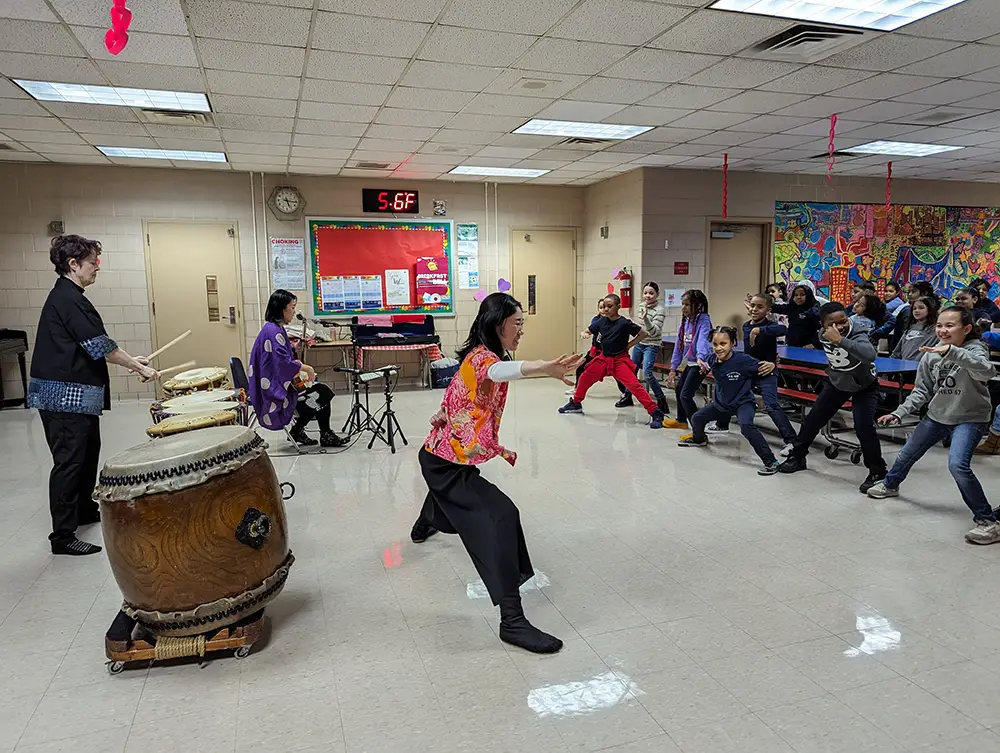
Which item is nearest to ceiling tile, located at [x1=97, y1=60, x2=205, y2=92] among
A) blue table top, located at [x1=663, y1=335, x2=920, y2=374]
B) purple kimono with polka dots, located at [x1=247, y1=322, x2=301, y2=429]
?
purple kimono with polka dots, located at [x1=247, y1=322, x2=301, y2=429]

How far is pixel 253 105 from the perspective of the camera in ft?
16.8

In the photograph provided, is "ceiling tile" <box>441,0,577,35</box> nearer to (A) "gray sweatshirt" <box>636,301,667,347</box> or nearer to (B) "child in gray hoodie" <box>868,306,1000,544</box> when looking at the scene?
(B) "child in gray hoodie" <box>868,306,1000,544</box>

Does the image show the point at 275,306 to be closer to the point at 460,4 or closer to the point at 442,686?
the point at 460,4

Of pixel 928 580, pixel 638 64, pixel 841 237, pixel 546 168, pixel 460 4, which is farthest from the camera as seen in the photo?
pixel 841 237

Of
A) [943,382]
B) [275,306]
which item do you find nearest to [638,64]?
[943,382]

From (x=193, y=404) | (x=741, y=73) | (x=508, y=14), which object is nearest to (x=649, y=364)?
(x=741, y=73)

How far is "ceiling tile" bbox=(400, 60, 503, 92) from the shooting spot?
4.33 metres

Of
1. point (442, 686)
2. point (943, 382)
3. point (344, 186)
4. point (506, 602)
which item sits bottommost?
point (442, 686)

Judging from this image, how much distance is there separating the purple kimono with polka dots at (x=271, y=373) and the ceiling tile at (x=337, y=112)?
1.72 meters

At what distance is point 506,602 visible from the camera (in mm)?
2504

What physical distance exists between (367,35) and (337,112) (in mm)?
1687

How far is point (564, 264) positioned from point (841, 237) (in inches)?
150

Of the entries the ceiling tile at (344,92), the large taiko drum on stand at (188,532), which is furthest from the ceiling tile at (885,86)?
the large taiko drum on stand at (188,532)

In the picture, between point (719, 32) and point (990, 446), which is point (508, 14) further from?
point (990, 446)
